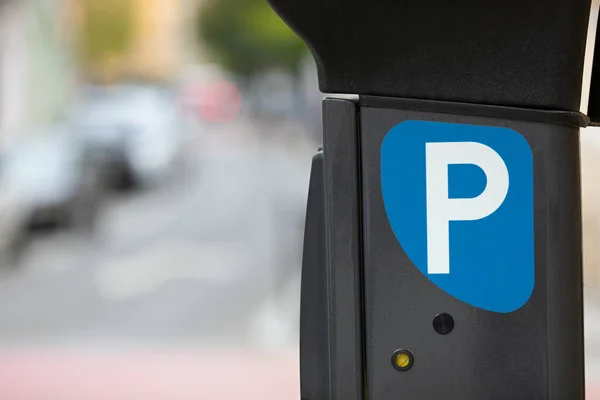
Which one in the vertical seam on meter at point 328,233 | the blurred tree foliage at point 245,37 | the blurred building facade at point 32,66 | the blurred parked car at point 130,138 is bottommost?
the vertical seam on meter at point 328,233

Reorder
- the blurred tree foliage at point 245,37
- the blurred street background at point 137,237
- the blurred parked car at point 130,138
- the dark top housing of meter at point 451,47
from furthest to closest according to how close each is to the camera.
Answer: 1. the blurred tree foliage at point 245,37
2. the blurred parked car at point 130,138
3. the blurred street background at point 137,237
4. the dark top housing of meter at point 451,47

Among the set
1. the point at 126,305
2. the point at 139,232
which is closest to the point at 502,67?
the point at 126,305

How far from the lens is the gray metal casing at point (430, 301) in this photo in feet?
6.03

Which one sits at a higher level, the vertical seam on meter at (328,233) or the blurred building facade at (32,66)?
the blurred building facade at (32,66)

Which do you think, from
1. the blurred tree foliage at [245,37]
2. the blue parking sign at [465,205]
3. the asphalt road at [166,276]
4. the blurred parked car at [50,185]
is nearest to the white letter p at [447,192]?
the blue parking sign at [465,205]

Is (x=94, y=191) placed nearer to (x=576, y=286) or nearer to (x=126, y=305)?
(x=126, y=305)

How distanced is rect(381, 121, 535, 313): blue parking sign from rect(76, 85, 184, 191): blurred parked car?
17498mm

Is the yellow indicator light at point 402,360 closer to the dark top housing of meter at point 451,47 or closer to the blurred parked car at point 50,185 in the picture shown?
the dark top housing of meter at point 451,47

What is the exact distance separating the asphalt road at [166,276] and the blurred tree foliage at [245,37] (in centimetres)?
1349

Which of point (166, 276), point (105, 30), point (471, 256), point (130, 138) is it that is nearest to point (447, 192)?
point (471, 256)

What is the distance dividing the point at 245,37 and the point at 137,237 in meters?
22.3

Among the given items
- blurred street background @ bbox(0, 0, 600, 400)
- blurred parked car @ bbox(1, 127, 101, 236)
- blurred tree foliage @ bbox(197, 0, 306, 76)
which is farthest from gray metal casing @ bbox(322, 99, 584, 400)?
blurred tree foliage @ bbox(197, 0, 306, 76)

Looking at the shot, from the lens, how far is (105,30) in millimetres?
37844

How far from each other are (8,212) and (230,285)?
3097mm
